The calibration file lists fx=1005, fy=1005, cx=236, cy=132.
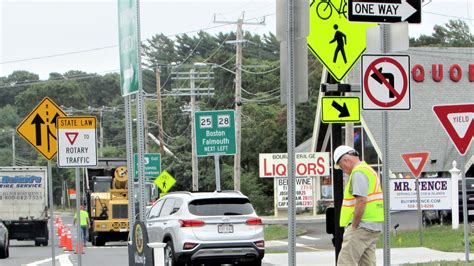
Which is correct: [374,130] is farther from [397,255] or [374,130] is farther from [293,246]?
[293,246]

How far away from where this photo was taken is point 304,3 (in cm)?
1040

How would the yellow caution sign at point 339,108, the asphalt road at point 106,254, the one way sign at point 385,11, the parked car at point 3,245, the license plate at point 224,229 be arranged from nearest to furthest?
the one way sign at point 385,11 → the yellow caution sign at point 339,108 → the license plate at point 224,229 → the asphalt road at point 106,254 → the parked car at point 3,245

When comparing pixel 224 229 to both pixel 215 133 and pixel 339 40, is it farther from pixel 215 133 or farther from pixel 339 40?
pixel 339 40

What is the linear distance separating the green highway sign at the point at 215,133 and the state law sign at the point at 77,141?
6.92 meters

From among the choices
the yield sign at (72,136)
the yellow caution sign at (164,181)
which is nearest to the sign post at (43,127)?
the yield sign at (72,136)

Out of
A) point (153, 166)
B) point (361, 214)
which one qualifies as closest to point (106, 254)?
point (153, 166)

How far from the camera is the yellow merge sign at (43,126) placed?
20344mm

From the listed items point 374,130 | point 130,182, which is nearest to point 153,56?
point 374,130

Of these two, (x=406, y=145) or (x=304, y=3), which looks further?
(x=406, y=145)

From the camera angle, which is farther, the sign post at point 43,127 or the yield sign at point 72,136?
the sign post at point 43,127

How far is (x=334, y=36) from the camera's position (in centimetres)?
1514

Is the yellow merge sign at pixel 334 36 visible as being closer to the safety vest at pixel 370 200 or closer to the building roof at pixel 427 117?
the safety vest at pixel 370 200

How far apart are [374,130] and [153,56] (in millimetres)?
82431

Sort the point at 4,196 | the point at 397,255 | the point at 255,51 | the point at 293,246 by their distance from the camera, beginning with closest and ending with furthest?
the point at 293,246 < the point at 397,255 < the point at 4,196 < the point at 255,51
